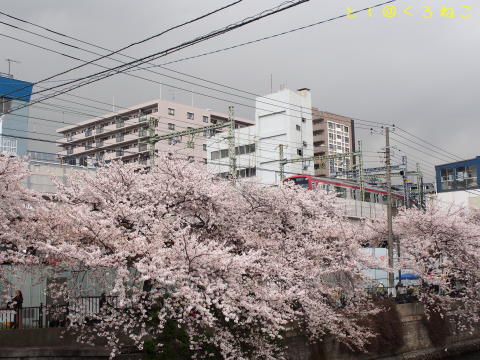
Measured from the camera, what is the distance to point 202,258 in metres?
14.2

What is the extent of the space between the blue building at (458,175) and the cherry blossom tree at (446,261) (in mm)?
24847

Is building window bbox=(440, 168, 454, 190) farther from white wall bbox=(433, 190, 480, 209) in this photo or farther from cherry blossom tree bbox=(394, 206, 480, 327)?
cherry blossom tree bbox=(394, 206, 480, 327)

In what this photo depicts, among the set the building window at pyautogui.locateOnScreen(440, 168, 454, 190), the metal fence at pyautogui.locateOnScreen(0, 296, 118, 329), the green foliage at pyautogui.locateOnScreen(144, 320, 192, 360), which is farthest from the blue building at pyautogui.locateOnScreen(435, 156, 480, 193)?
the metal fence at pyautogui.locateOnScreen(0, 296, 118, 329)

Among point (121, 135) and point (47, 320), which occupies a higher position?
point (121, 135)

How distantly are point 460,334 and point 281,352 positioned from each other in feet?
55.7

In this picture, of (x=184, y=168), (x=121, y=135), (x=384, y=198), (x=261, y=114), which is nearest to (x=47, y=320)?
(x=184, y=168)

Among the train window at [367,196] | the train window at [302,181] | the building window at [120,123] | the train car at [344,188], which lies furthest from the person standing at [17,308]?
the building window at [120,123]

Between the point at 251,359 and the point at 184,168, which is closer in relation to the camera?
the point at 251,359

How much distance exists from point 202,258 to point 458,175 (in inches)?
1931

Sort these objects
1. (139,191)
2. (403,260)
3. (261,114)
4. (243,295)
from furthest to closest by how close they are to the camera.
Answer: (261,114) < (403,260) < (139,191) < (243,295)

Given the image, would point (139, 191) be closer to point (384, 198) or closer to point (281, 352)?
point (281, 352)

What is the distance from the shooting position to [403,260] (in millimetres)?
30312

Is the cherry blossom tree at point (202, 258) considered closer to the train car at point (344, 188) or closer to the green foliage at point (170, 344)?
the green foliage at point (170, 344)

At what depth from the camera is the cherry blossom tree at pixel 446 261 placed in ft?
94.6
